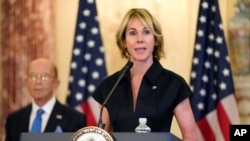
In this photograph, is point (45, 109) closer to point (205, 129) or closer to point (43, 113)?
point (43, 113)

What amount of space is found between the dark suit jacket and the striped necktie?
2.2 inches

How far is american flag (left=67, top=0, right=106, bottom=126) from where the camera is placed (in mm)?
6539

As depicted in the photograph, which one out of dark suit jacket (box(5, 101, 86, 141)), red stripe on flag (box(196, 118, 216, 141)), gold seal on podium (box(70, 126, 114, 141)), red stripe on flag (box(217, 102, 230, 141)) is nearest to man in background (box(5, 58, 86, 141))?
dark suit jacket (box(5, 101, 86, 141))

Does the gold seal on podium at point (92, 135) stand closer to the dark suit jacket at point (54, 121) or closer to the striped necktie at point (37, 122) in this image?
the dark suit jacket at point (54, 121)

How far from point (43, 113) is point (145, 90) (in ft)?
6.14

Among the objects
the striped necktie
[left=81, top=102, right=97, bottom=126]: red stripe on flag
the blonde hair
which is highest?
the blonde hair

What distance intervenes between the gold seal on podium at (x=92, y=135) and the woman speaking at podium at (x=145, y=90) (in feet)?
1.99

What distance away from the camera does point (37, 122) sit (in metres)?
5.23

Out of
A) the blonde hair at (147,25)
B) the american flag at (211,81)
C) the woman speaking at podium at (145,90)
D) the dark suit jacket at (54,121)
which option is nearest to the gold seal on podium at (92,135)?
the woman speaking at podium at (145,90)

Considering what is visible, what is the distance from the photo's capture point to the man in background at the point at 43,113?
5.13 meters

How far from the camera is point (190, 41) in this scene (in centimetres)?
684

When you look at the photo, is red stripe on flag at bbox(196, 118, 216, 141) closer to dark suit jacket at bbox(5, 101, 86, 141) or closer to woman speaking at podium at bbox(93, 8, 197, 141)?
dark suit jacket at bbox(5, 101, 86, 141)

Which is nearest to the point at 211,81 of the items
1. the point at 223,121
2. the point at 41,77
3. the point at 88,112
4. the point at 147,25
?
the point at 223,121

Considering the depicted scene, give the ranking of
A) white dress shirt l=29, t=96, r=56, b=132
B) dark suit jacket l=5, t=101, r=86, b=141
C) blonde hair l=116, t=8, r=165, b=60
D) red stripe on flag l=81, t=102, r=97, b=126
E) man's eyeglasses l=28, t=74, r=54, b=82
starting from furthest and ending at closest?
red stripe on flag l=81, t=102, r=97, b=126, man's eyeglasses l=28, t=74, r=54, b=82, white dress shirt l=29, t=96, r=56, b=132, dark suit jacket l=5, t=101, r=86, b=141, blonde hair l=116, t=8, r=165, b=60
